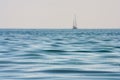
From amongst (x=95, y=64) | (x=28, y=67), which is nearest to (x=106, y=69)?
(x=95, y=64)

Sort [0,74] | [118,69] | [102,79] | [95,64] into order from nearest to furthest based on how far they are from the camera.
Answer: [102,79]
[0,74]
[118,69]
[95,64]

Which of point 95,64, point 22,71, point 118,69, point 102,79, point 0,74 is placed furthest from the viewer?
point 95,64

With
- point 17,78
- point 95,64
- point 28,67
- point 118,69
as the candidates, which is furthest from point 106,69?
point 17,78

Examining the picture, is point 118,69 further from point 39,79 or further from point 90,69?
point 39,79

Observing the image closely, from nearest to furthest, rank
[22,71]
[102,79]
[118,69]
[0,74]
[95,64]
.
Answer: [102,79], [0,74], [22,71], [118,69], [95,64]

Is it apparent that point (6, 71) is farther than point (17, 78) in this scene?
Yes

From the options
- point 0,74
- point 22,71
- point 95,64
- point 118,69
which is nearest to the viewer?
point 0,74

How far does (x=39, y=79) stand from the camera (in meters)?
15.8

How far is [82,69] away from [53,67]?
59.4 inches

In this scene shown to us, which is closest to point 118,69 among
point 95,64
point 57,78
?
point 95,64

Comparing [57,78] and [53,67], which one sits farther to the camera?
[53,67]

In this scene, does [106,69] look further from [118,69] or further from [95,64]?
[95,64]

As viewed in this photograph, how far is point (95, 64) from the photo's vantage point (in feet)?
70.3

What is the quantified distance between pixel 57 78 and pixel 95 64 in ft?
18.5
